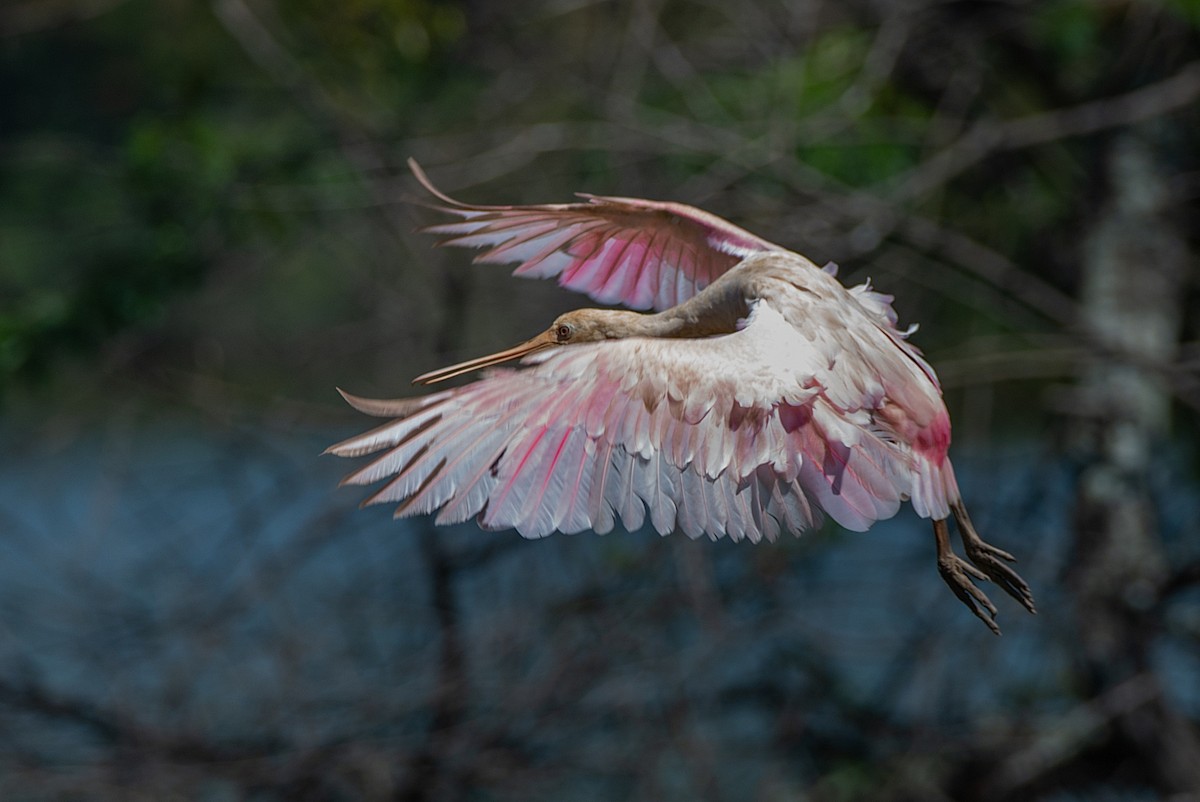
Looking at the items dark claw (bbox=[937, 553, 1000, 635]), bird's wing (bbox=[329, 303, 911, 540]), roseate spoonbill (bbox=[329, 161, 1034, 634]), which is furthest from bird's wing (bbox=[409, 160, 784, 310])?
dark claw (bbox=[937, 553, 1000, 635])

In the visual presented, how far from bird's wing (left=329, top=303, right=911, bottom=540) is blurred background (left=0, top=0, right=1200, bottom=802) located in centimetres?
212

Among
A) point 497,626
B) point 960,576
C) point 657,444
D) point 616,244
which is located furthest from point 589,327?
point 497,626

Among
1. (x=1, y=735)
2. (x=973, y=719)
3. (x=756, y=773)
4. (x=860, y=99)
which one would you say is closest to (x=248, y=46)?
(x=860, y=99)

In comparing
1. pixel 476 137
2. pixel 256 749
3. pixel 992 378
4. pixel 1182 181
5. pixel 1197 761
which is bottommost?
pixel 1197 761

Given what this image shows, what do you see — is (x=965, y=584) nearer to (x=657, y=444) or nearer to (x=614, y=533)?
(x=657, y=444)

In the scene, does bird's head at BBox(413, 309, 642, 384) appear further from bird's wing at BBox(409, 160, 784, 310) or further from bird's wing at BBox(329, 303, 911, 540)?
bird's wing at BBox(329, 303, 911, 540)

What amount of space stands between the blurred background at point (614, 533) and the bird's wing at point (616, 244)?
4.80 feet

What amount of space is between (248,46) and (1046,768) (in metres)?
3.39

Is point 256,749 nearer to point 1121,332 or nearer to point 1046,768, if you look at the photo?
point 1046,768

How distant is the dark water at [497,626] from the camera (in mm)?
4398

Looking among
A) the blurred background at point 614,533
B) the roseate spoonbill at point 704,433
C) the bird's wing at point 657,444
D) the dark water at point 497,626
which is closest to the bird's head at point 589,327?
the roseate spoonbill at point 704,433

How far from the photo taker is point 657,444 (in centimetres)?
189

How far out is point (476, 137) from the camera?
15.2 feet

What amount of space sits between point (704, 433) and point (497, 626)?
2.78 metres
